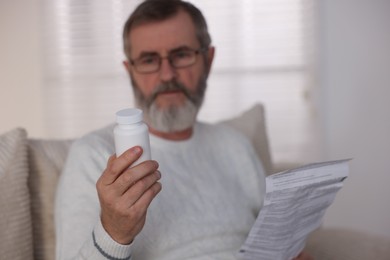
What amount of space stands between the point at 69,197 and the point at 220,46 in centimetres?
158

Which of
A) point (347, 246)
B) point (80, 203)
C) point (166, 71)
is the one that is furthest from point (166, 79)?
point (347, 246)

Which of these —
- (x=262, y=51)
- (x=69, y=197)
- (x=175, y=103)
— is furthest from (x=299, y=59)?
(x=69, y=197)

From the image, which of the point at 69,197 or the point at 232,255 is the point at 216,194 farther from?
the point at 69,197

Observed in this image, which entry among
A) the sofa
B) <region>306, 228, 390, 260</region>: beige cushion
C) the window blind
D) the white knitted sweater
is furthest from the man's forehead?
the window blind

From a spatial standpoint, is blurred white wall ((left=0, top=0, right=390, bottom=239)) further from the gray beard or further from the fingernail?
the fingernail

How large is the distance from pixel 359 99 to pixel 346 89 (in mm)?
84

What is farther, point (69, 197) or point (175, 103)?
point (175, 103)

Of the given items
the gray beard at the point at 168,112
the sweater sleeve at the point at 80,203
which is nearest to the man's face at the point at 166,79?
the gray beard at the point at 168,112

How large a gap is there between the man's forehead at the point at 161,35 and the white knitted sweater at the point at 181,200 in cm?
23

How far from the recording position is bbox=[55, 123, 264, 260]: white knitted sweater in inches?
39.1

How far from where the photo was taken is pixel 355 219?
255 cm

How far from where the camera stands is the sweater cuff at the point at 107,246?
82cm

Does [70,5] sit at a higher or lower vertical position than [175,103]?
higher

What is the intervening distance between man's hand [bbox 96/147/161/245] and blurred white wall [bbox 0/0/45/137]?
1903 millimetres
